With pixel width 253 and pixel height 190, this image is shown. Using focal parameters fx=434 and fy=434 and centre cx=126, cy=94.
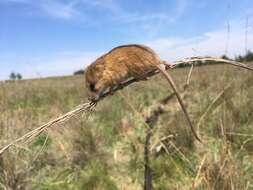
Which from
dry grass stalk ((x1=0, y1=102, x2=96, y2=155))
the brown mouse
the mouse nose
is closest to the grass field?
the mouse nose

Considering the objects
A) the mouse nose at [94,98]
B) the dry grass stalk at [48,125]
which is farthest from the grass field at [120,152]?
the dry grass stalk at [48,125]

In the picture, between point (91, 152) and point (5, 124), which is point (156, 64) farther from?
point (91, 152)

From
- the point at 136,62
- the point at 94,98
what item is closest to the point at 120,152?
the point at 94,98

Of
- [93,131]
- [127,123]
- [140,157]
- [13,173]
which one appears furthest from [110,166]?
[127,123]

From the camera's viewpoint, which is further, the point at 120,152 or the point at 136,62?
the point at 120,152

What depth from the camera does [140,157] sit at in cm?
438

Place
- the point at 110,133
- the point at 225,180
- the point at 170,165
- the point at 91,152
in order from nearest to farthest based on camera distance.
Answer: the point at 225,180 < the point at 170,165 < the point at 91,152 < the point at 110,133

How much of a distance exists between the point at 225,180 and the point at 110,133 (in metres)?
3.50

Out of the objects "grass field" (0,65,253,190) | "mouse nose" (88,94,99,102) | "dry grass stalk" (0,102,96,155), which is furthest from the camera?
"grass field" (0,65,253,190)

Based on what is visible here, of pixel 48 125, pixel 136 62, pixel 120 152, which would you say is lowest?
pixel 120 152

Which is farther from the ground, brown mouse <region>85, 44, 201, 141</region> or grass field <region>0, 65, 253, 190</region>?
brown mouse <region>85, 44, 201, 141</region>

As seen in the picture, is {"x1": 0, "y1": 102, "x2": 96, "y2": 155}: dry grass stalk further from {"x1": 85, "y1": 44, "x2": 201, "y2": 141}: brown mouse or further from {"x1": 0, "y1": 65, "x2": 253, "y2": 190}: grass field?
Answer: {"x1": 0, "y1": 65, "x2": 253, "y2": 190}: grass field

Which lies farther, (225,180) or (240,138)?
(240,138)

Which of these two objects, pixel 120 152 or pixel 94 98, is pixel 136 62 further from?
pixel 120 152
